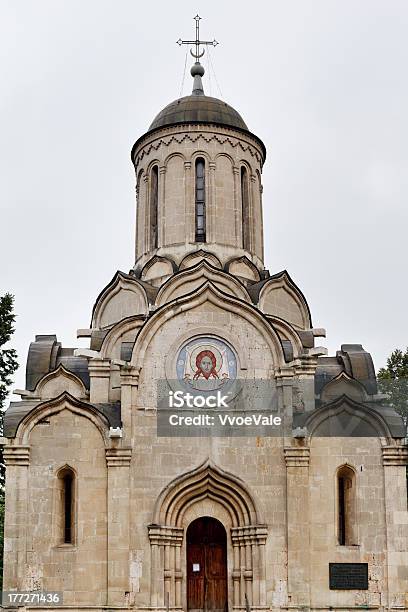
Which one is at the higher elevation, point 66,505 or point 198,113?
point 198,113

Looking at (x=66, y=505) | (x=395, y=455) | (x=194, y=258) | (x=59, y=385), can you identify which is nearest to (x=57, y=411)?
(x=59, y=385)

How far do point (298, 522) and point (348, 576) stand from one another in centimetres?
154

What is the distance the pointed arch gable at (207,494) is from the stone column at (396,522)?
2.82m

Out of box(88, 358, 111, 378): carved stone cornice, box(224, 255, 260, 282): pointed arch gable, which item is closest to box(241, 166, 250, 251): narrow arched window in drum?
box(224, 255, 260, 282): pointed arch gable

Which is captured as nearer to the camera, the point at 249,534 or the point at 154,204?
the point at 249,534

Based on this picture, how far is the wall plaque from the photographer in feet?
67.2

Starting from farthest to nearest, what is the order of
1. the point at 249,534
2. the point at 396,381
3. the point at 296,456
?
the point at 396,381
the point at 296,456
the point at 249,534

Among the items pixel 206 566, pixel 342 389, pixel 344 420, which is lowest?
pixel 206 566

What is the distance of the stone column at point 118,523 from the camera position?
792 inches

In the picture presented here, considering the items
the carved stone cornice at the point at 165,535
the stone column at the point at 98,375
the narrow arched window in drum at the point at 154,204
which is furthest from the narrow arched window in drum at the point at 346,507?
the narrow arched window in drum at the point at 154,204

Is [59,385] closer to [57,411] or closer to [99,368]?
[99,368]

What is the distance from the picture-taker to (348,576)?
20.5 m

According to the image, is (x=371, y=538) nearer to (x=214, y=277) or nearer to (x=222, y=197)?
(x=214, y=277)

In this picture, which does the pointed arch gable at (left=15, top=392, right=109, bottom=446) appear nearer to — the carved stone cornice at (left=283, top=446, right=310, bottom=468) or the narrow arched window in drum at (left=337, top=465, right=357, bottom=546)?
the carved stone cornice at (left=283, top=446, right=310, bottom=468)
